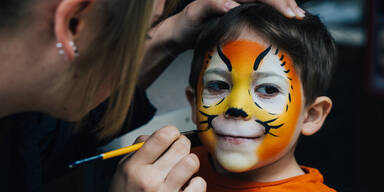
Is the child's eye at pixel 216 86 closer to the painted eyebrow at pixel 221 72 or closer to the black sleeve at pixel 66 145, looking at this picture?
the painted eyebrow at pixel 221 72

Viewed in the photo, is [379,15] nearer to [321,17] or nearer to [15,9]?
[321,17]

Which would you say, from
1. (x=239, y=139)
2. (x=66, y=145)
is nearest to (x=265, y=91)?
(x=239, y=139)

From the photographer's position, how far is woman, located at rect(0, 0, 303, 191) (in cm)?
79

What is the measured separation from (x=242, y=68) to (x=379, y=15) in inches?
81.5

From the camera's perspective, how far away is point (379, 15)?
8.83ft

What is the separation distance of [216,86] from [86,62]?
28cm

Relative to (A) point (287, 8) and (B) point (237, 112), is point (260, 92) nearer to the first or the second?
(B) point (237, 112)

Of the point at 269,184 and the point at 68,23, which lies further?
the point at 269,184

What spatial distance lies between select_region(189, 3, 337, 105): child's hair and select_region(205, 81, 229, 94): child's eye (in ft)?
0.20

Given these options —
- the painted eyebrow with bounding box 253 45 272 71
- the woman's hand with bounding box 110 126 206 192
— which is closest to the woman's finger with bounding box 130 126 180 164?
the woman's hand with bounding box 110 126 206 192

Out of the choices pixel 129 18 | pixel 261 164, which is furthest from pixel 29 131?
pixel 261 164

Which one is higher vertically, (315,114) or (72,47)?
(72,47)

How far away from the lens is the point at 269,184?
3.26 ft

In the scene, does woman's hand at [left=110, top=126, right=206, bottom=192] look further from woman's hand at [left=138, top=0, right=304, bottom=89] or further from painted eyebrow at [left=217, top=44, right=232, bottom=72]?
woman's hand at [left=138, top=0, right=304, bottom=89]
